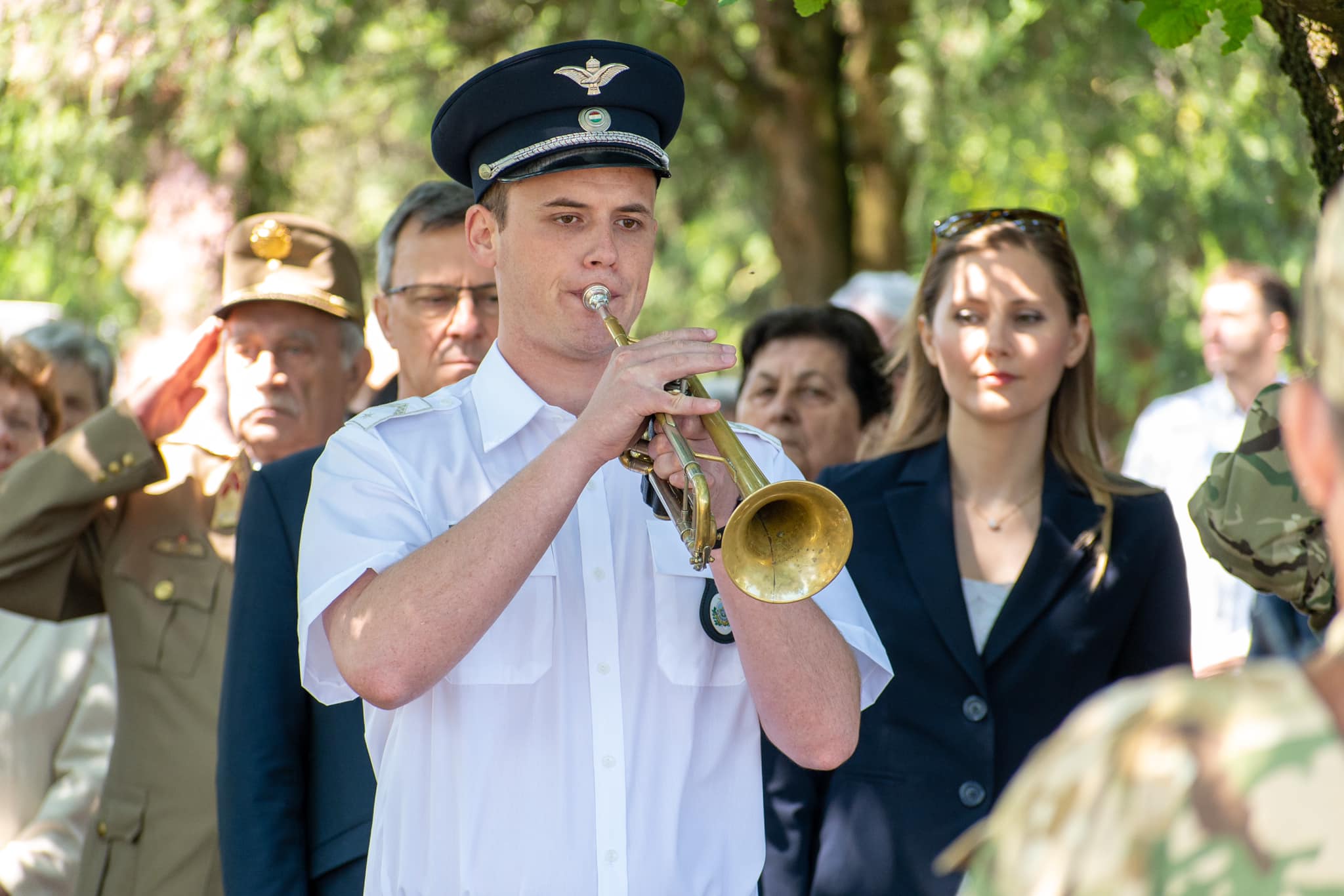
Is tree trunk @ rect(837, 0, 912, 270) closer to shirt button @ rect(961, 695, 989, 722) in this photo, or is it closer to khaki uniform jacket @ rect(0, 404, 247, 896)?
khaki uniform jacket @ rect(0, 404, 247, 896)

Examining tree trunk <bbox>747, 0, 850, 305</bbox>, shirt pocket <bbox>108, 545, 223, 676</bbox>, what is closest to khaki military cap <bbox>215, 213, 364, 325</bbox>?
shirt pocket <bbox>108, 545, 223, 676</bbox>

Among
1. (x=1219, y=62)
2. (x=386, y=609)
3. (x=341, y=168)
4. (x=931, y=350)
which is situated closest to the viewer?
(x=386, y=609)

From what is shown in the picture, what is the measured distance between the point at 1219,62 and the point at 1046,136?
5.85 ft

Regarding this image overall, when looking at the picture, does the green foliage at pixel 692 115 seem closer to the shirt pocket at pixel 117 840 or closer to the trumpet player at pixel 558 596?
the trumpet player at pixel 558 596

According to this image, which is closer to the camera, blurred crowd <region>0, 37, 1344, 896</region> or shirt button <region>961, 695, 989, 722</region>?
blurred crowd <region>0, 37, 1344, 896</region>

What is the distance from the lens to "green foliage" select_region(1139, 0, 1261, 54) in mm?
2803

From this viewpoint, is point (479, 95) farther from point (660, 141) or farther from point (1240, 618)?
point (1240, 618)

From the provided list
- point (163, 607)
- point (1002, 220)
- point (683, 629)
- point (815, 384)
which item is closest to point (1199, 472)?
point (815, 384)

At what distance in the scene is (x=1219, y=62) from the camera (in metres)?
8.71

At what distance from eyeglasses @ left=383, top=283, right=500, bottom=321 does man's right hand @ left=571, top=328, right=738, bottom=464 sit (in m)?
1.59

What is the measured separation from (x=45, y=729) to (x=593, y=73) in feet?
9.31

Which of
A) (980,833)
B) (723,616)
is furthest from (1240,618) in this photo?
(980,833)

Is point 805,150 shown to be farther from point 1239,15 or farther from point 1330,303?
point 1330,303

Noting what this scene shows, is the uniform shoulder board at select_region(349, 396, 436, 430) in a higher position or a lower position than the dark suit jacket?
higher
